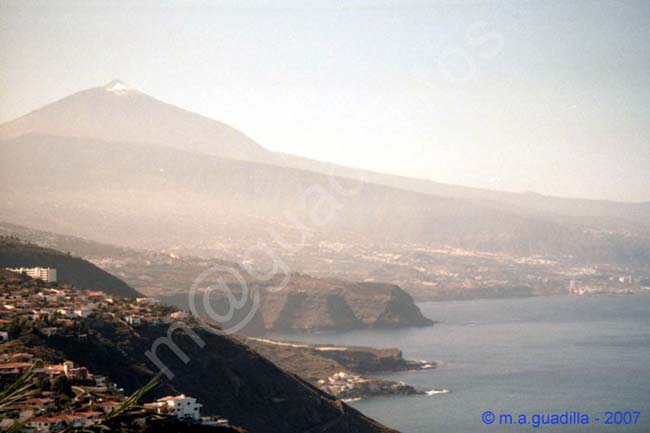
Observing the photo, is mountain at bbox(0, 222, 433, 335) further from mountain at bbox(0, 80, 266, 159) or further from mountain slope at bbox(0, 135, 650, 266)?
mountain at bbox(0, 80, 266, 159)

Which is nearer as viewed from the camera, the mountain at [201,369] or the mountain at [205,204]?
the mountain at [201,369]

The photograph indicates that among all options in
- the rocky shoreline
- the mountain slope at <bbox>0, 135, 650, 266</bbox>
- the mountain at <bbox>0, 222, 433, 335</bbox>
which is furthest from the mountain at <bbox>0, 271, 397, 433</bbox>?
the mountain slope at <bbox>0, 135, 650, 266</bbox>

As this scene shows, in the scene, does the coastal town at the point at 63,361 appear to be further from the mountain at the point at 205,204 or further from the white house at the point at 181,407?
the mountain at the point at 205,204

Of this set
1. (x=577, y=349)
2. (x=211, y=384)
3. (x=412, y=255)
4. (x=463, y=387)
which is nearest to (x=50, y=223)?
(x=412, y=255)

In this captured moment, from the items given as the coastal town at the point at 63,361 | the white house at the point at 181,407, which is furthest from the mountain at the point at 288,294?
the white house at the point at 181,407

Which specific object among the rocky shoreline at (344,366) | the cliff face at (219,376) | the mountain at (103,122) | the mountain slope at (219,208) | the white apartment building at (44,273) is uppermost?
the mountain at (103,122)

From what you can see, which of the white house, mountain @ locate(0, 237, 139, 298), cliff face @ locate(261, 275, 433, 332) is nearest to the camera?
the white house
